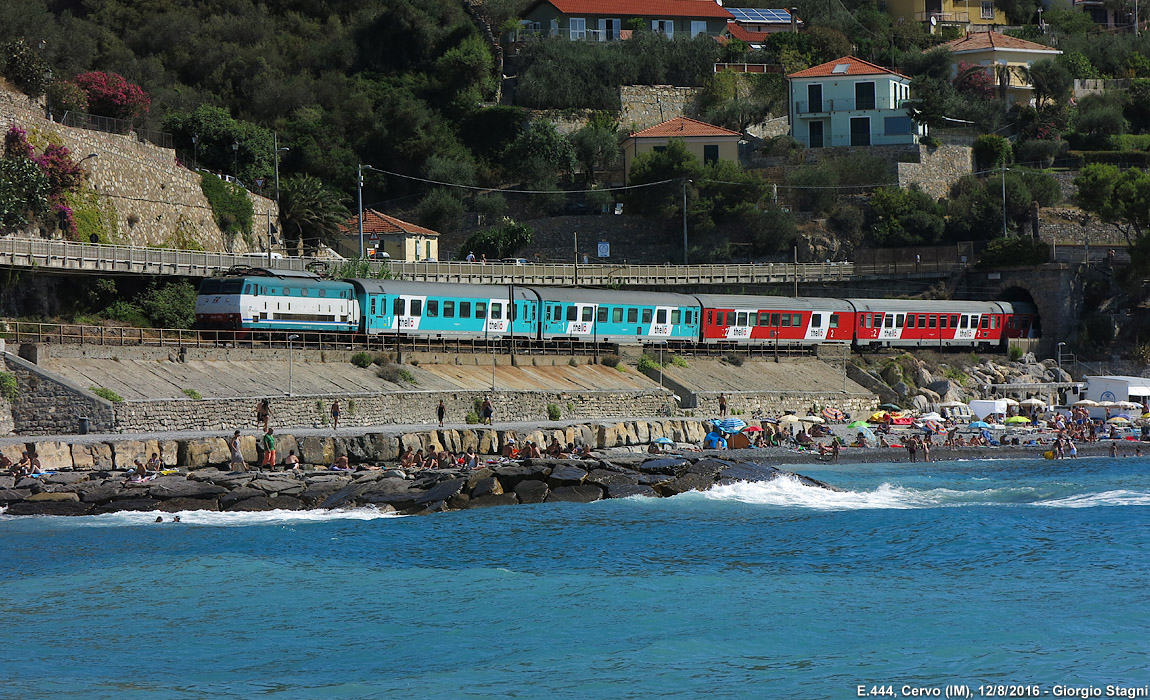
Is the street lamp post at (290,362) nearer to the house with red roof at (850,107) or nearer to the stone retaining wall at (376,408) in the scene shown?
the stone retaining wall at (376,408)

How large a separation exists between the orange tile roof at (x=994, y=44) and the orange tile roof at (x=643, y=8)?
1508 centimetres

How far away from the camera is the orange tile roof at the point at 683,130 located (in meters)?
70.2

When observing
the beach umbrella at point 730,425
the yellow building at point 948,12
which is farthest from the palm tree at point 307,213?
the yellow building at point 948,12

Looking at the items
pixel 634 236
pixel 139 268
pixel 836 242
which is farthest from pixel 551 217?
pixel 139 268

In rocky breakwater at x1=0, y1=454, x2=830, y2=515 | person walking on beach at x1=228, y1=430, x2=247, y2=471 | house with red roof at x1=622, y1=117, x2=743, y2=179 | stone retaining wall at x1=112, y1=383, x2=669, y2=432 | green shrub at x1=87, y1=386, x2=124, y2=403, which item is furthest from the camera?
house with red roof at x1=622, y1=117, x2=743, y2=179

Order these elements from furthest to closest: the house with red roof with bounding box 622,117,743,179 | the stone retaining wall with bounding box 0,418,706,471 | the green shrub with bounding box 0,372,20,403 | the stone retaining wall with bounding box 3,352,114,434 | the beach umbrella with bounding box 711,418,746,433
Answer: the house with red roof with bounding box 622,117,743,179 < the beach umbrella with bounding box 711,418,746,433 < the green shrub with bounding box 0,372,20,403 < the stone retaining wall with bounding box 3,352,114,434 < the stone retaining wall with bounding box 0,418,706,471

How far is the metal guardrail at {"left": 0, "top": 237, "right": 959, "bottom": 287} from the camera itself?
3869 centimetres

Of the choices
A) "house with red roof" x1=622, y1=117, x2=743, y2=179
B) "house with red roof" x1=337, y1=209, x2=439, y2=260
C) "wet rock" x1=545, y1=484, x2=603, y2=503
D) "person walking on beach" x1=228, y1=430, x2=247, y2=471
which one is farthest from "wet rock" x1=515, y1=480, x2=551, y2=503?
"house with red roof" x1=622, y1=117, x2=743, y2=179

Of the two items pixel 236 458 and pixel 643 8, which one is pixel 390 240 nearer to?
pixel 643 8

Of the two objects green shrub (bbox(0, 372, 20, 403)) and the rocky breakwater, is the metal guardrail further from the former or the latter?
the rocky breakwater

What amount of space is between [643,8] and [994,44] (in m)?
21.8

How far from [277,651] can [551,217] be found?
52915 millimetres

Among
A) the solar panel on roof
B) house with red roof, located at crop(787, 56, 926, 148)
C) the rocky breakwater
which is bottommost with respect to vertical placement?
the rocky breakwater

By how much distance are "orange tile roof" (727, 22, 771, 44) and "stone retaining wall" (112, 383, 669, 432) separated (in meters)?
48.7
